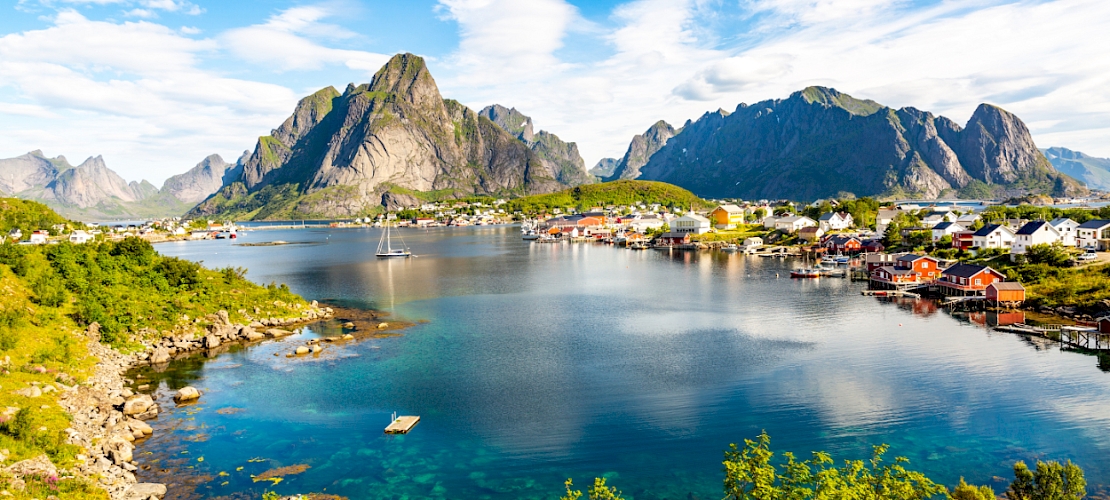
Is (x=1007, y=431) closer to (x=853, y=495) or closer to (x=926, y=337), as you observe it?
(x=853, y=495)

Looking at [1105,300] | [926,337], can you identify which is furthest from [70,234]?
[1105,300]

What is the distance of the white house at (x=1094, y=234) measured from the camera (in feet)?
208

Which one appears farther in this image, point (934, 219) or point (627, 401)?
point (934, 219)

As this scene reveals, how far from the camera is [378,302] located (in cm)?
5475

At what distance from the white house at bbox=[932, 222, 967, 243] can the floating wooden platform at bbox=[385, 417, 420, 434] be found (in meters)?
76.5

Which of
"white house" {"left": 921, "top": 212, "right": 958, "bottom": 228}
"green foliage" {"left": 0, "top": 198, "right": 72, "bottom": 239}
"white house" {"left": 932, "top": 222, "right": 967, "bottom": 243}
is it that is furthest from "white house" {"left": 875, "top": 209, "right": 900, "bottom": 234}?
"green foliage" {"left": 0, "top": 198, "right": 72, "bottom": 239}

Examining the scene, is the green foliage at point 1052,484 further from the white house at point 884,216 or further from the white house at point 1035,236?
the white house at point 884,216

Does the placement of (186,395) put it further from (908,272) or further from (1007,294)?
(908,272)

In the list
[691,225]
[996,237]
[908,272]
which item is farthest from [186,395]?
[691,225]

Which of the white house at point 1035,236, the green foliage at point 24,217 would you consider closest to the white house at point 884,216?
the white house at point 1035,236

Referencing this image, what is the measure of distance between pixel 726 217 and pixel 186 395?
118 m

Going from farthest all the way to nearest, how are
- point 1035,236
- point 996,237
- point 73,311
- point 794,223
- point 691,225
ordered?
point 691,225
point 794,223
point 996,237
point 1035,236
point 73,311

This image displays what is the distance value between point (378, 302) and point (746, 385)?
117 ft

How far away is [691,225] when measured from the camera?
389 ft
